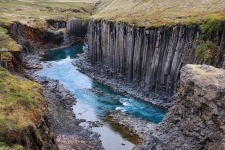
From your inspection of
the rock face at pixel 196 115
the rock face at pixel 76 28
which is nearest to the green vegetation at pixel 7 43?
the rock face at pixel 76 28

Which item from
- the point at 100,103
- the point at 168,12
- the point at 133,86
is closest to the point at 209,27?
the point at 168,12

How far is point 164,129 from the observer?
1197 cm

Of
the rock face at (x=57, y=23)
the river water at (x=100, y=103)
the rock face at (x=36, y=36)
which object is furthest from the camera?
the rock face at (x=57, y=23)

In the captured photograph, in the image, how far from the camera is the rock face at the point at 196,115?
9422 mm

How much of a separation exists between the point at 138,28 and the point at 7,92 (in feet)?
46.8

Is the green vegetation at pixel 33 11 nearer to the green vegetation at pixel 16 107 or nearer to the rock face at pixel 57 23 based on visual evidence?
the rock face at pixel 57 23

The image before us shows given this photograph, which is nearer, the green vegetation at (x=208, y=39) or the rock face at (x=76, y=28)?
the green vegetation at (x=208, y=39)

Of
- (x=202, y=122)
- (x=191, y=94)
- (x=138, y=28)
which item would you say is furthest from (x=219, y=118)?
(x=138, y=28)

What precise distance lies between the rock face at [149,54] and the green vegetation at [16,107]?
11301mm

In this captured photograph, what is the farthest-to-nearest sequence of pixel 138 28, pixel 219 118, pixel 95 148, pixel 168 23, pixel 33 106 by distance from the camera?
1. pixel 138 28
2. pixel 168 23
3. pixel 95 148
4. pixel 33 106
5. pixel 219 118

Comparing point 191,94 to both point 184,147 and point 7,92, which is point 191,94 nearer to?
point 184,147

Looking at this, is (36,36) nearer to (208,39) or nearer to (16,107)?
(208,39)

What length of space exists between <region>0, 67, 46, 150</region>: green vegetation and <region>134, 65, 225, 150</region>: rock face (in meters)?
5.88

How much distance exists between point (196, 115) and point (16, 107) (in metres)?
7.79
